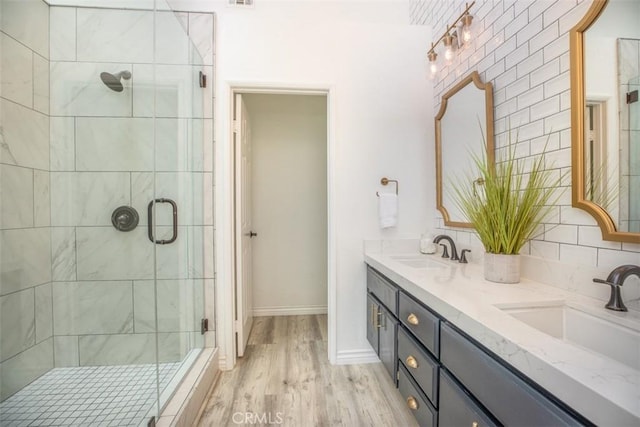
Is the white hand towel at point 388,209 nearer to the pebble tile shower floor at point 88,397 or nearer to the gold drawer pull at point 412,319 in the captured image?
the gold drawer pull at point 412,319

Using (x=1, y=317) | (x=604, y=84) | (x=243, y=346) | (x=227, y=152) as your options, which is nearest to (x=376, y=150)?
(x=227, y=152)

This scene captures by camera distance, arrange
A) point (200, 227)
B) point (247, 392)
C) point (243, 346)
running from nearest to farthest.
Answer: point (247, 392), point (200, 227), point (243, 346)

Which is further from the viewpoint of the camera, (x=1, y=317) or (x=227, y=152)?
(x=227, y=152)

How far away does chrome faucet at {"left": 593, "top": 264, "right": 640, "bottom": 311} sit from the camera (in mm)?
800

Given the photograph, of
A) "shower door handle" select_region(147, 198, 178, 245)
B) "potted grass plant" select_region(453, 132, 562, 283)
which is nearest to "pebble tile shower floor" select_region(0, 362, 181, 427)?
"shower door handle" select_region(147, 198, 178, 245)

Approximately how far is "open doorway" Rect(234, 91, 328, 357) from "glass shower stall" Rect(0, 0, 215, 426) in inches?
38.3

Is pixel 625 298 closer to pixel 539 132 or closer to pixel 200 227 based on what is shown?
pixel 539 132

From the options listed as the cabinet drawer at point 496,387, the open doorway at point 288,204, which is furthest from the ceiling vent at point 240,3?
the cabinet drawer at point 496,387

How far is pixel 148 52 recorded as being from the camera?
66.5 inches

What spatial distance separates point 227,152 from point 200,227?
57 cm

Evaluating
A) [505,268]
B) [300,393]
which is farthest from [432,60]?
[300,393]

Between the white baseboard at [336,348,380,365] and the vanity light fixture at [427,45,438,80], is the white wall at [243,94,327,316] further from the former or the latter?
the vanity light fixture at [427,45,438,80]

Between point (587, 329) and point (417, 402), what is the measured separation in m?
0.70

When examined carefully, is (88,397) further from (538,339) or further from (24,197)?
(538,339)
